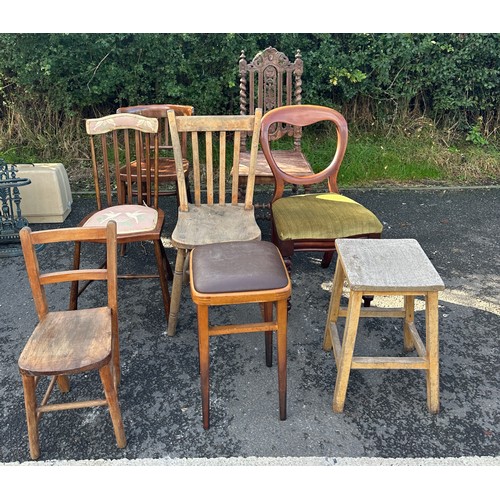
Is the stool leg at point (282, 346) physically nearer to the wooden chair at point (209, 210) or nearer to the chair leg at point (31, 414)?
the wooden chair at point (209, 210)

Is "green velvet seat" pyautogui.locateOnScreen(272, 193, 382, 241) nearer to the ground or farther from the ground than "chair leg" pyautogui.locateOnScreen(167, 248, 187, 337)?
farther from the ground

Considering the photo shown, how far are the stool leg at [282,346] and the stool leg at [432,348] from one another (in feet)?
2.08

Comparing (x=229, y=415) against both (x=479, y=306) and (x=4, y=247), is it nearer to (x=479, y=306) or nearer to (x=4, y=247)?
(x=479, y=306)

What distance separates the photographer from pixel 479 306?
296 cm

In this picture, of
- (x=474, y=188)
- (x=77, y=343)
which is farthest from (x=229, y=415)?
(x=474, y=188)

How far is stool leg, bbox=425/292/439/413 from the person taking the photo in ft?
6.64

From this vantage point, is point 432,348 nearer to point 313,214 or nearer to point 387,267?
point 387,267

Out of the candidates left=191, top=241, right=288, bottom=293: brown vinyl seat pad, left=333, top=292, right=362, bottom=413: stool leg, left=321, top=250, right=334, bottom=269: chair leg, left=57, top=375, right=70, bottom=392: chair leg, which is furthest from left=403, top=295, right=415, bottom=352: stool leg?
left=57, top=375, right=70, bottom=392: chair leg

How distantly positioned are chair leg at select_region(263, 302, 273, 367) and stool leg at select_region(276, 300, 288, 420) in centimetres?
23

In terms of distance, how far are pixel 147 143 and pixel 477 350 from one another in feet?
7.58

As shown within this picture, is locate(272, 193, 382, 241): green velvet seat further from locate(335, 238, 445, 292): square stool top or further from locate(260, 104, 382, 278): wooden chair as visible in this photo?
locate(335, 238, 445, 292): square stool top

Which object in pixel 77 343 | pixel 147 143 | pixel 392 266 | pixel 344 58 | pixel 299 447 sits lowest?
pixel 299 447

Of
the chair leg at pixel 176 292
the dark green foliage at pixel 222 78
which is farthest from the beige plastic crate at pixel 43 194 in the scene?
the chair leg at pixel 176 292

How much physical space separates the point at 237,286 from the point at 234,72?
401cm
